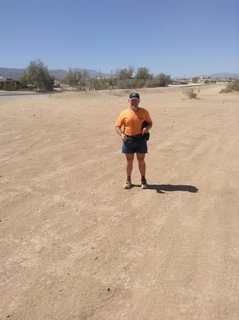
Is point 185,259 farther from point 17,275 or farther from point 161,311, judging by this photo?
point 17,275

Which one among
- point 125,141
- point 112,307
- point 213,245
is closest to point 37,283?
point 112,307

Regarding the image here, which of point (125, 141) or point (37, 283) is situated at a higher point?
point (125, 141)

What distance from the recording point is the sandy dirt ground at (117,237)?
3.21 metres

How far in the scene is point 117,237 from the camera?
173 inches

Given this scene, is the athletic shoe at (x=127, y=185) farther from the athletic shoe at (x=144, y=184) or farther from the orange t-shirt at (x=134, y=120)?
the orange t-shirt at (x=134, y=120)

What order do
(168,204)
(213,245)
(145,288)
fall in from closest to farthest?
(145,288)
(213,245)
(168,204)

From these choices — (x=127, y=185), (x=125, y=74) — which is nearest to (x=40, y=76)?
(x=125, y=74)

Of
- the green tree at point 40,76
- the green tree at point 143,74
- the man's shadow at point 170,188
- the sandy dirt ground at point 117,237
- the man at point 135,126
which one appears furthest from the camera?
the green tree at point 143,74

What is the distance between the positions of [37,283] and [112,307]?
86cm

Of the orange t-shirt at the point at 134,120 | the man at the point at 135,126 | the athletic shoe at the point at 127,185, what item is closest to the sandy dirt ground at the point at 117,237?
the athletic shoe at the point at 127,185

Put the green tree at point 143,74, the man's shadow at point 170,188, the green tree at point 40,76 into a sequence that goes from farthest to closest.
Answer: the green tree at point 143,74, the green tree at point 40,76, the man's shadow at point 170,188

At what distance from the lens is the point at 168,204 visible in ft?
17.9

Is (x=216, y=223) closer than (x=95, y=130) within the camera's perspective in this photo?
Yes

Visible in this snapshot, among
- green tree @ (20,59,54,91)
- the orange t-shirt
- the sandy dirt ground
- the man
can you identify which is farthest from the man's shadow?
green tree @ (20,59,54,91)
